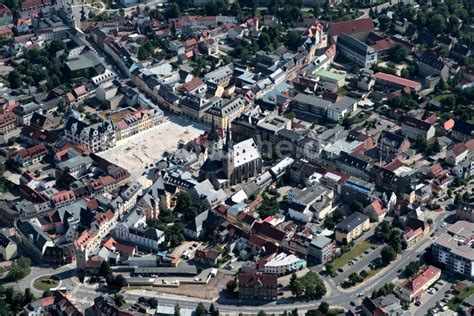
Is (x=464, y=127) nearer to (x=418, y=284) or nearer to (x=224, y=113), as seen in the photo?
(x=224, y=113)

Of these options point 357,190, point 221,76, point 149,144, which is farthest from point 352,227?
point 221,76

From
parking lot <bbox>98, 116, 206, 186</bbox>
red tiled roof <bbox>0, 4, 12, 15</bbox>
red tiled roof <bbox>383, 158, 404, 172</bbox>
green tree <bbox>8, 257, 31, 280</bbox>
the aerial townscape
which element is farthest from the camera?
red tiled roof <bbox>0, 4, 12, 15</bbox>

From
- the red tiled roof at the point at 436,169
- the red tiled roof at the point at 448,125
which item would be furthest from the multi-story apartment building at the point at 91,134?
the red tiled roof at the point at 448,125

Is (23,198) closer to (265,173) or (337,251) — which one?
(265,173)

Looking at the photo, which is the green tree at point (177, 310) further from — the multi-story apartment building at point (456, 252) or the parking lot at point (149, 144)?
the multi-story apartment building at point (456, 252)

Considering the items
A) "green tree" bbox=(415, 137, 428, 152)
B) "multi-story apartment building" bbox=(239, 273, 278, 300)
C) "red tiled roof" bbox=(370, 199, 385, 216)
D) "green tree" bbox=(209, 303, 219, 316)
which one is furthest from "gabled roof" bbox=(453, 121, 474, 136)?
"green tree" bbox=(209, 303, 219, 316)

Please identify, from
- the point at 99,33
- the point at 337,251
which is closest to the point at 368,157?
the point at 337,251

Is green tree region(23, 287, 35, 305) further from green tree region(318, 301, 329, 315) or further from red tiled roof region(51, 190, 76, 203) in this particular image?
green tree region(318, 301, 329, 315)
